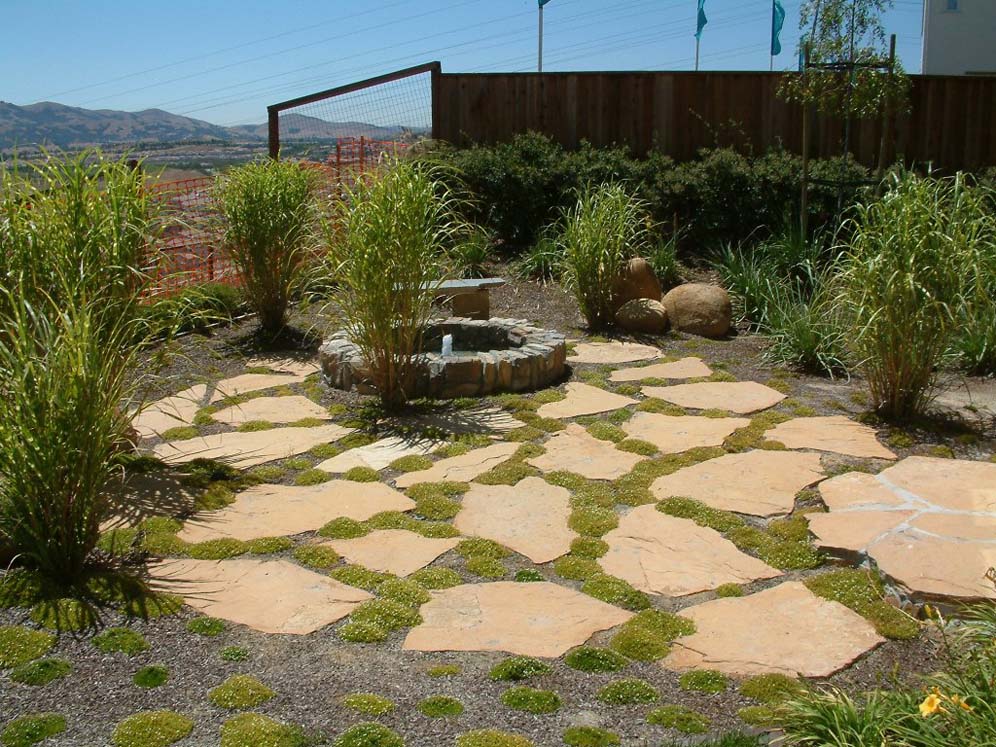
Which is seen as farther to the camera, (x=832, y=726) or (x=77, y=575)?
(x=77, y=575)

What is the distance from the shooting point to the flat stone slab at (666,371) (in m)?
6.49

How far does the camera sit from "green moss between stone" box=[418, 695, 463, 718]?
8.66 ft

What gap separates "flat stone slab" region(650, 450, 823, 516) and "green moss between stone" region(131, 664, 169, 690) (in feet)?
7.67

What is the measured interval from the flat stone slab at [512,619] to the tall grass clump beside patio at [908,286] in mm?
2640

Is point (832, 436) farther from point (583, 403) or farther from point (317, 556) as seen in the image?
point (317, 556)

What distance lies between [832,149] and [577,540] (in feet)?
26.8

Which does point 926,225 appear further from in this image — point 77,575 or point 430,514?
point 77,575

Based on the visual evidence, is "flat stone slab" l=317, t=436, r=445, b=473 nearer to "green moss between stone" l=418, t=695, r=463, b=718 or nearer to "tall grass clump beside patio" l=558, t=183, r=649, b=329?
"green moss between stone" l=418, t=695, r=463, b=718

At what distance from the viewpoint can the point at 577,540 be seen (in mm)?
3885

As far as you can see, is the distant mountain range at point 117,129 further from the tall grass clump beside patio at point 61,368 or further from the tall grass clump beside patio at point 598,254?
the tall grass clump beside patio at point 598,254

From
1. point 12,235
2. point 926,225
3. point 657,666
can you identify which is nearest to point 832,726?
point 657,666

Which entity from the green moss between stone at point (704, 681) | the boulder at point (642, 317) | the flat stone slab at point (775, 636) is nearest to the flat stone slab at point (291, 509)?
the flat stone slab at point (775, 636)

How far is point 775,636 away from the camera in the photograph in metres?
3.11

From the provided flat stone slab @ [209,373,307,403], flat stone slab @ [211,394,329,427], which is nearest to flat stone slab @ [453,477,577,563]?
flat stone slab @ [211,394,329,427]
